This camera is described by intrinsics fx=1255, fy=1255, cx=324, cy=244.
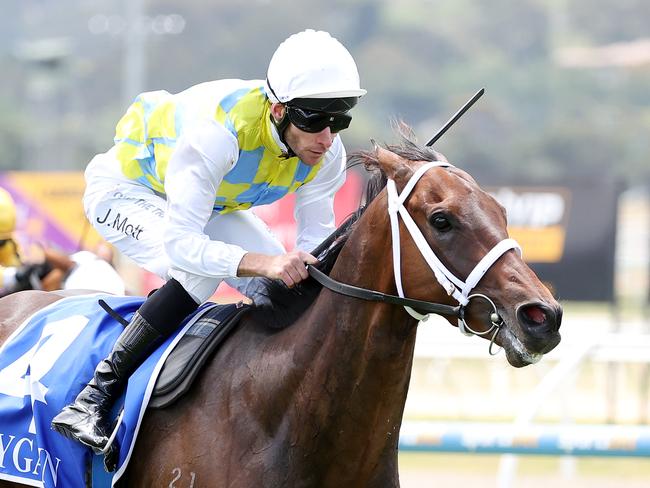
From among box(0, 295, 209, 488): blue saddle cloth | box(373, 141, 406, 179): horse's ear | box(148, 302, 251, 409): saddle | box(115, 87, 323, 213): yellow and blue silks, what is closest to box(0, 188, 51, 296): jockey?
box(0, 295, 209, 488): blue saddle cloth

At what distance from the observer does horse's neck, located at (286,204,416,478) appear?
11.4 ft

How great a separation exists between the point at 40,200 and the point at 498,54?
48121mm

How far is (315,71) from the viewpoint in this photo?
3.62 meters

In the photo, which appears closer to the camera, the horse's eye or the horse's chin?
→ the horse's chin

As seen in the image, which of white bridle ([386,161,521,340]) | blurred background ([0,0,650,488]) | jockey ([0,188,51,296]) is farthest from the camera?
blurred background ([0,0,650,488])

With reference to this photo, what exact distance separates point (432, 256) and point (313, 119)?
62 centimetres

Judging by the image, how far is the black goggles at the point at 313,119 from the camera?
3.66 meters

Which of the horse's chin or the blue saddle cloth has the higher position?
the horse's chin

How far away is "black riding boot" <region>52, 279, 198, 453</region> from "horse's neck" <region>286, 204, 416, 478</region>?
1.61ft

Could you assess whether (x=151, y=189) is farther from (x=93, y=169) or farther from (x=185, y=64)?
(x=185, y=64)

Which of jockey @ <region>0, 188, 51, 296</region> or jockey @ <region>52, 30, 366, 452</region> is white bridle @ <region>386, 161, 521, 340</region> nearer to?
jockey @ <region>52, 30, 366, 452</region>

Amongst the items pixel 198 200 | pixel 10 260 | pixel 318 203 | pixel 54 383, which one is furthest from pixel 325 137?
pixel 10 260

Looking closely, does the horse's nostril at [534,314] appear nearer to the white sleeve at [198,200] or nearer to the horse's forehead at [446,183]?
the horse's forehead at [446,183]

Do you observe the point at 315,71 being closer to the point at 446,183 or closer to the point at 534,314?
the point at 446,183
